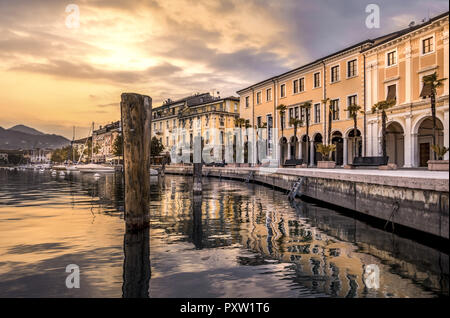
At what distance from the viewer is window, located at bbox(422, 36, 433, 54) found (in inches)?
1032

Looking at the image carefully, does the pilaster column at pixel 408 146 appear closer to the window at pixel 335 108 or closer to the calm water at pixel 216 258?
the window at pixel 335 108

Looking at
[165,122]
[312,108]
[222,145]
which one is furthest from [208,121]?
[312,108]

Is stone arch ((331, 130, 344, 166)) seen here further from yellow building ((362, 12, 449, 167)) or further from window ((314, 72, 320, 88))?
yellow building ((362, 12, 449, 167))

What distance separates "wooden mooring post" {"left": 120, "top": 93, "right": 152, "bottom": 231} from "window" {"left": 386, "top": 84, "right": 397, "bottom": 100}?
87.3 feet

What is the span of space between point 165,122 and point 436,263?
7781 centimetres

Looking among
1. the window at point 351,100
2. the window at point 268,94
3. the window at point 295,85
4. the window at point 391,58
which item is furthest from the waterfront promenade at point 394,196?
the window at point 268,94

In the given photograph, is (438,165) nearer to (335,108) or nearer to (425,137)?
(425,137)

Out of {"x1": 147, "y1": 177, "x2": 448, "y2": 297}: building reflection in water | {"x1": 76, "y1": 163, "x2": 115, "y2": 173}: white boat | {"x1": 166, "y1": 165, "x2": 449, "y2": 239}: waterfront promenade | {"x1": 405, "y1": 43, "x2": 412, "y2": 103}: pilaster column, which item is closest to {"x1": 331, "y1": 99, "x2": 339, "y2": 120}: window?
{"x1": 405, "y1": 43, "x2": 412, "y2": 103}: pilaster column

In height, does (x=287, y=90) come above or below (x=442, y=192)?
above

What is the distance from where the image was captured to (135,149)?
884cm

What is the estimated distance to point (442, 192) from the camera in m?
8.45

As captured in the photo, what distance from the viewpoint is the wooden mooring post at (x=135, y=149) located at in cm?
879

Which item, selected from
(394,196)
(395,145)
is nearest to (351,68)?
(395,145)
